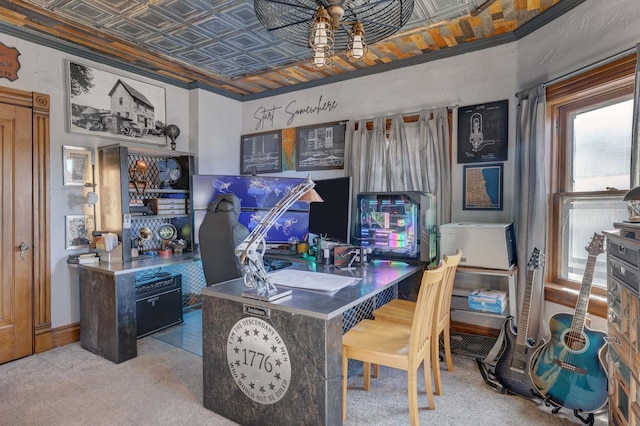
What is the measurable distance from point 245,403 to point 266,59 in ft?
10.1

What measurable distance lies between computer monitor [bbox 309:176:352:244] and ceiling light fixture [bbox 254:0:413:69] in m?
1.14

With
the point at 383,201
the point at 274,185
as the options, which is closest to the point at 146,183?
the point at 274,185

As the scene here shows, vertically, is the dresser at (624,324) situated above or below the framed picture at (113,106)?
below

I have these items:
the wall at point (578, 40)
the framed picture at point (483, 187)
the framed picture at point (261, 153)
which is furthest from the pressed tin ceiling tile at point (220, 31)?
the framed picture at point (483, 187)

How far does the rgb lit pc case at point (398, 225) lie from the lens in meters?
2.94

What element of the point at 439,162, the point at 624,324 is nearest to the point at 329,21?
the point at 624,324

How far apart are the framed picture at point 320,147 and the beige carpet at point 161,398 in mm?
2280

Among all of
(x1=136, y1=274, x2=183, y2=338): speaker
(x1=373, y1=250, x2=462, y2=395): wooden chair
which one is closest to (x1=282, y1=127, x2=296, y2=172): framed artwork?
(x1=136, y1=274, x2=183, y2=338): speaker

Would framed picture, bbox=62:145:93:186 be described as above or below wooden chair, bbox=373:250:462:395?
above

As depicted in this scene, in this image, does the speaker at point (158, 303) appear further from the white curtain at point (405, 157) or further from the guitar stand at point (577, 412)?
the guitar stand at point (577, 412)

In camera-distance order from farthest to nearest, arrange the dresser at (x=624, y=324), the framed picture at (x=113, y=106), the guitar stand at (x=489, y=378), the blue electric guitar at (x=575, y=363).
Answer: the framed picture at (x=113, y=106) < the guitar stand at (x=489, y=378) < the blue electric guitar at (x=575, y=363) < the dresser at (x=624, y=324)

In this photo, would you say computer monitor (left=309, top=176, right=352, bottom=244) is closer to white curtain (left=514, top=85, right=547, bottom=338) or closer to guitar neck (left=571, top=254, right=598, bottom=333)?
white curtain (left=514, top=85, right=547, bottom=338)

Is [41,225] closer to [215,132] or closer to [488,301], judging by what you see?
[215,132]

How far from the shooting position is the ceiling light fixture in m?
1.71
